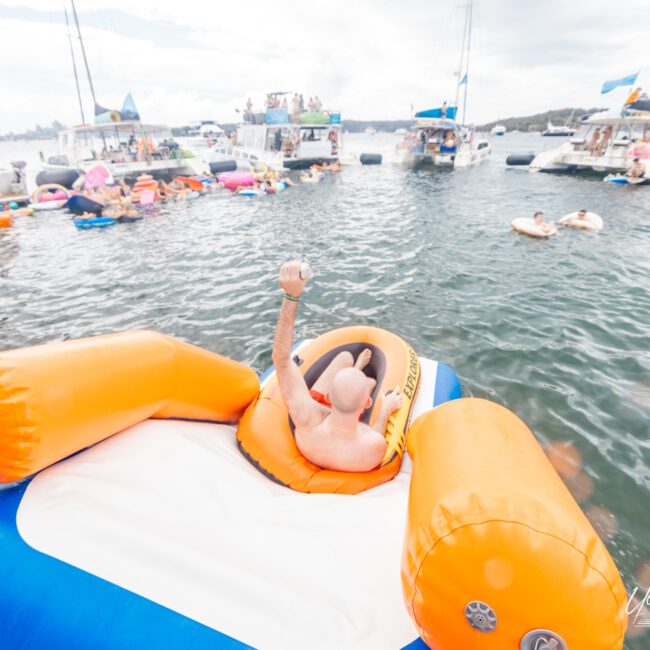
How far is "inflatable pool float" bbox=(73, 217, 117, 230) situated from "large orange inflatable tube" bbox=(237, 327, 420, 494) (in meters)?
11.5

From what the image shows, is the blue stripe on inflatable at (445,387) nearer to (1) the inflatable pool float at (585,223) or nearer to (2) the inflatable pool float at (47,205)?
(1) the inflatable pool float at (585,223)

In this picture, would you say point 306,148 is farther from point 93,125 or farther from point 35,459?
point 35,459

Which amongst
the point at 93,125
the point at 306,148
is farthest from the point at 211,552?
the point at 306,148

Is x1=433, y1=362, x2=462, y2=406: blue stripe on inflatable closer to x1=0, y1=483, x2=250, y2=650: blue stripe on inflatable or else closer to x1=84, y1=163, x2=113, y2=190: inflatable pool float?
x1=0, y1=483, x2=250, y2=650: blue stripe on inflatable

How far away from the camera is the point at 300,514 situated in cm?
201

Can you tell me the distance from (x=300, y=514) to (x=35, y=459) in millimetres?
1256

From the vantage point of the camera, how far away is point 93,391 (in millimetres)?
1979

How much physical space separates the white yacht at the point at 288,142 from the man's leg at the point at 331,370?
72.6 ft

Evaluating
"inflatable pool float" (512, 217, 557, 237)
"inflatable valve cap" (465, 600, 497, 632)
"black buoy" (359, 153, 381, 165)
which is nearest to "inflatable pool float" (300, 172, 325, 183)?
"black buoy" (359, 153, 381, 165)

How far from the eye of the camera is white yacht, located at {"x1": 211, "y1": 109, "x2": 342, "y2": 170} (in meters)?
24.1

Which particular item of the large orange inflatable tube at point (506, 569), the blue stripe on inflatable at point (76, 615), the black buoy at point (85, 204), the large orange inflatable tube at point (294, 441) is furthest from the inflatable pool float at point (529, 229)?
the black buoy at point (85, 204)

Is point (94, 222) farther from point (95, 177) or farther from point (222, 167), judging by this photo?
point (222, 167)

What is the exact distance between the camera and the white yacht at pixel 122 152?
18406mm

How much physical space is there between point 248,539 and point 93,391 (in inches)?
42.1
